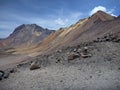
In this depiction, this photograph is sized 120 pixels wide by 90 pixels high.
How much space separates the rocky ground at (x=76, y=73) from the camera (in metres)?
10.5

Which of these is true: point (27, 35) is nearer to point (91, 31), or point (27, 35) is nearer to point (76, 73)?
point (91, 31)

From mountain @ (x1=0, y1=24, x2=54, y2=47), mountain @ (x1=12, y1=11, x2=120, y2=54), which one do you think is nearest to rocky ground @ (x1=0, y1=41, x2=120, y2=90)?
mountain @ (x1=12, y1=11, x2=120, y2=54)

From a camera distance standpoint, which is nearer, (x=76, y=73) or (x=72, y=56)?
(x=76, y=73)

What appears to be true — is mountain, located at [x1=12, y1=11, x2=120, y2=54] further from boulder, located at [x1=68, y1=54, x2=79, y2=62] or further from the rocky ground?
boulder, located at [x1=68, y1=54, x2=79, y2=62]

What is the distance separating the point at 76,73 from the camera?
39.9 ft

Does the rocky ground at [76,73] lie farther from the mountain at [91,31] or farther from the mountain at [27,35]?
the mountain at [27,35]

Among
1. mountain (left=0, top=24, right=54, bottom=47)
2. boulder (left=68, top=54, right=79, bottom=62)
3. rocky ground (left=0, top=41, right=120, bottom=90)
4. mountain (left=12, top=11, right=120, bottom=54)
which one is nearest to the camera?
rocky ground (left=0, top=41, right=120, bottom=90)

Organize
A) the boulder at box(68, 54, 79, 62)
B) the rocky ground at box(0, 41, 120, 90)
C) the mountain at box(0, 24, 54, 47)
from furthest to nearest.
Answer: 1. the mountain at box(0, 24, 54, 47)
2. the boulder at box(68, 54, 79, 62)
3. the rocky ground at box(0, 41, 120, 90)

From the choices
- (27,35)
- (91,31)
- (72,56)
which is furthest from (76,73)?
(27,35)

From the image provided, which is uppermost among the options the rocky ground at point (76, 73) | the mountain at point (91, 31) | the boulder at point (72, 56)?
the mountain at point (91, 31)

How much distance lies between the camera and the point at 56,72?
13.1 m

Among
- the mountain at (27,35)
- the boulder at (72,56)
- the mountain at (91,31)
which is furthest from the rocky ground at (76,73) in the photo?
the mountain at (27,35)

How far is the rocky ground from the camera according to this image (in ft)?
34.5

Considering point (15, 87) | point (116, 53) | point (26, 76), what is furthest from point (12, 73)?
point (116, 53)
